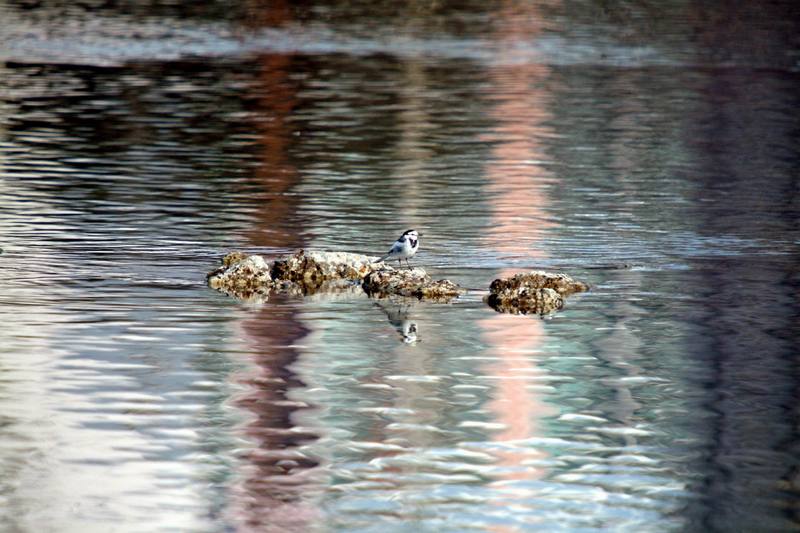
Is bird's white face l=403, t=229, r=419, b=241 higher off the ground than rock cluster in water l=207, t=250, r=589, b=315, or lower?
higher

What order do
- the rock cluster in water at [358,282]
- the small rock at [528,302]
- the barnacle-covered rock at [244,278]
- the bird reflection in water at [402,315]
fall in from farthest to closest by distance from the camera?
the barnacle-covered rock at [244,278], the rock cluster in water at [358,282], the small rock at [528,302], the bird reflection in water at [402,315]

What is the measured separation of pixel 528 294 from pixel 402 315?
134 cm

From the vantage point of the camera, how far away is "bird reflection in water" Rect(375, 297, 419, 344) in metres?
16.5

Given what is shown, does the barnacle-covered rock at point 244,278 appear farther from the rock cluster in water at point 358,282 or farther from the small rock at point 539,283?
the small rock at point 539,283

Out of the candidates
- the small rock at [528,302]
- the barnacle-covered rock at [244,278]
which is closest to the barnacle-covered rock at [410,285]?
the small rock at [528,302]

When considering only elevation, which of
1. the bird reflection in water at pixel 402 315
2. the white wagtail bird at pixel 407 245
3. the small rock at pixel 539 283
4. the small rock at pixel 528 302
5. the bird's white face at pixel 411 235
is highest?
the bird's white face at pixel 411 235

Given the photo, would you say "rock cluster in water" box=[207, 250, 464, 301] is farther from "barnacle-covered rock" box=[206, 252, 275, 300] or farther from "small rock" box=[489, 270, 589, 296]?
"small rock" box=[489, 270, 589, 296]

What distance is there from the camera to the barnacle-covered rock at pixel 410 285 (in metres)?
18.3

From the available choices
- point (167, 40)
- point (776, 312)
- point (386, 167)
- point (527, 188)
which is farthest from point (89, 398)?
point (167, 40)

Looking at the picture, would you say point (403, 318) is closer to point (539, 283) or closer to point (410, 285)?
point (410, 285)

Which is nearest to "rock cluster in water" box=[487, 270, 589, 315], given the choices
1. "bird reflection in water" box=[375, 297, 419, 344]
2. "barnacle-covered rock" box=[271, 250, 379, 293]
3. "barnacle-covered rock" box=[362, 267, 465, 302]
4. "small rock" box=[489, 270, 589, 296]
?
"small rock" box=[489, 270, 589, 296]

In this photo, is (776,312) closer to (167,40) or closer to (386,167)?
(386,167)

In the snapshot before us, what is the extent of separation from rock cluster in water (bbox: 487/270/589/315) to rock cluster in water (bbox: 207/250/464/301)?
1.96 ft

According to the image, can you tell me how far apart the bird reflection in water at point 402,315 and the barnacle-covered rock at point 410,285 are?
14 cm
